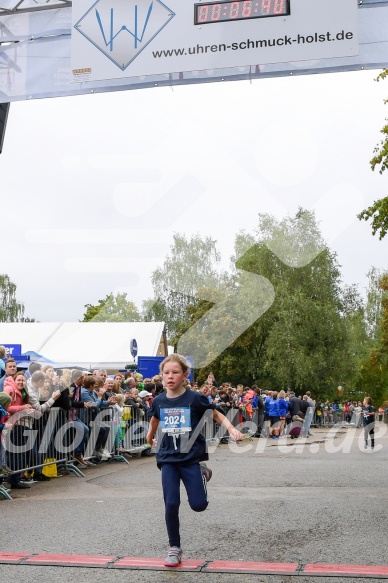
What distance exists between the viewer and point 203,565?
638cm

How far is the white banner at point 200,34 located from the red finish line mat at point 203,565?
6.40m

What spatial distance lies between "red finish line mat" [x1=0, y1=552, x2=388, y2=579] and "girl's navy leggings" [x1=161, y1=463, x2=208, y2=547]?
258mm

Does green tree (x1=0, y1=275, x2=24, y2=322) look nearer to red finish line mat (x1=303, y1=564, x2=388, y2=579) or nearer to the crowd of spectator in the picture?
the crowd of spectator

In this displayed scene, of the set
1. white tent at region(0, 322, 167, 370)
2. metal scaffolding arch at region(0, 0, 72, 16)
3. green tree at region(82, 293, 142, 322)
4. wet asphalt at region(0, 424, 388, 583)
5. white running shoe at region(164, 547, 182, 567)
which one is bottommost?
wet asphalt at region(0, 424, 388, 583)

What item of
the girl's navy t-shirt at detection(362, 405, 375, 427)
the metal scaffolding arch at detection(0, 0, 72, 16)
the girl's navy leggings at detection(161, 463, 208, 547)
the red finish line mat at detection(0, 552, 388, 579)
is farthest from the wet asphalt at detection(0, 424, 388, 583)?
the girl's navy t-shirt at detection(362, 405, 375, 427)

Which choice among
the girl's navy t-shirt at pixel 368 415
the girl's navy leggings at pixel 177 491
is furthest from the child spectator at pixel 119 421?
the girl's navy leggings at pixel 177 491

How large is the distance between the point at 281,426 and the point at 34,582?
2376 cm

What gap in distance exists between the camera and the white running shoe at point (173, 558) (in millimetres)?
6324

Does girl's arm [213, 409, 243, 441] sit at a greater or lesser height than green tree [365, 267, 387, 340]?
lesser

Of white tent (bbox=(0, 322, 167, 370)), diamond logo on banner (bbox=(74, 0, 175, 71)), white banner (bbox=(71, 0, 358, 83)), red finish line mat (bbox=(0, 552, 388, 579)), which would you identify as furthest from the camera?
white tent (bbox=(0, 322, 167, 370))

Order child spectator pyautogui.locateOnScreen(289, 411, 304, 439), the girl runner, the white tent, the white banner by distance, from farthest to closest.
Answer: the white tent → child spectator pyautogui.locateOnScreen(289, 411, 304, 439) → the white banner → the girl runner

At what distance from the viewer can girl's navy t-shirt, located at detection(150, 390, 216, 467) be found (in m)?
6.70

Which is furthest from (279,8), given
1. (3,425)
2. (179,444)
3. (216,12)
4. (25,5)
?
(3,425)

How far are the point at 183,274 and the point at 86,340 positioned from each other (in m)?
34.2
